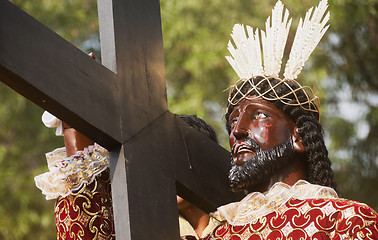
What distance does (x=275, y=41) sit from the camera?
12.8 feet

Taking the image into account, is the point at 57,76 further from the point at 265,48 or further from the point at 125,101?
the point at 265,48

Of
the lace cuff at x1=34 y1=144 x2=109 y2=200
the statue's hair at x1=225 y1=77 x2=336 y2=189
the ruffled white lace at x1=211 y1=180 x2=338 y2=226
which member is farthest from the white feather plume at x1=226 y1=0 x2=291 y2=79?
the lace cuff at x1=34 y1=144 x2=109 y2=200

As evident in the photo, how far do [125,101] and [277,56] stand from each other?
30.6 inches

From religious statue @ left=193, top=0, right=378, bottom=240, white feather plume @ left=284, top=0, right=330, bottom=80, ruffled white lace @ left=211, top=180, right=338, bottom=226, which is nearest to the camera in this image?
religious statue @ left=193, top=0, right=378, bottom=240

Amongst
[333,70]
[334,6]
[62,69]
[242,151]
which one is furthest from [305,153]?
[333,70]

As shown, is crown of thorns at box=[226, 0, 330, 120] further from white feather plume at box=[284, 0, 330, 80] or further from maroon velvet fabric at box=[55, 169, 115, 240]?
maroon velvet fabric at box=[55, 169, 115, 240]

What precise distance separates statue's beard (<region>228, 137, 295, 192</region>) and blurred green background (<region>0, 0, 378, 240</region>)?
16.2ft

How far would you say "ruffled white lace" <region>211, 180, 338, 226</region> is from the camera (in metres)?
3.58

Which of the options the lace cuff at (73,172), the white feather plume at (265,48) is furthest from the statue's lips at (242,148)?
the lace cuff at (73,172)

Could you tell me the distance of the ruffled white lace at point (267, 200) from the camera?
358 centimetres

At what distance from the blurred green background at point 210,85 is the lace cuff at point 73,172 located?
4.94 meters

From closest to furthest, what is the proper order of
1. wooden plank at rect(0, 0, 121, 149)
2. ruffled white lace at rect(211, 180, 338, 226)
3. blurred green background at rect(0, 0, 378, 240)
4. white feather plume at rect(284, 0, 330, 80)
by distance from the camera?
1. wooden plank at rect(0, 0, 121, 149)
2. ruffled white lace at rect(211, 180, 338, 226)
3. white feather plume at rect(284, 0, 330, 80)
4. blurred green background at rect(0, 0, 378, 240)

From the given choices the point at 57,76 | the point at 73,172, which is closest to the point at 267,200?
the point at 73,172

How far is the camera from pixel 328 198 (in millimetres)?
3479
